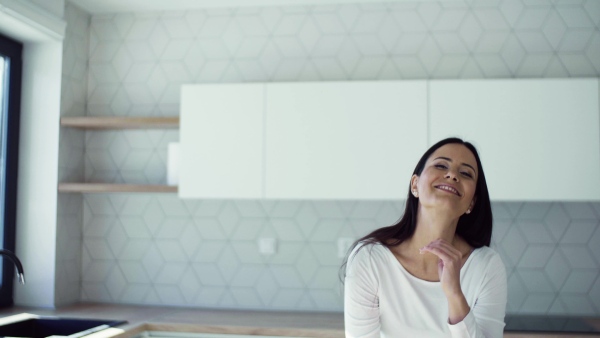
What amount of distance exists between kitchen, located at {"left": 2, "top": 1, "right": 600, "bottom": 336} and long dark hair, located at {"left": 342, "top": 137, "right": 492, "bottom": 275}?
1343mm

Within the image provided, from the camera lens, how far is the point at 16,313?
324cm

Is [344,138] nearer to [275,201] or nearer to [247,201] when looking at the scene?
[275,201]

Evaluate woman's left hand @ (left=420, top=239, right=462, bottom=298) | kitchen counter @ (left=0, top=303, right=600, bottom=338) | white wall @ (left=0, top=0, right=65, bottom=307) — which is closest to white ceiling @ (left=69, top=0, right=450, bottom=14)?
white wall @ (left=0, top=0, right=65, bottom=307)

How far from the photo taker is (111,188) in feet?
11.1

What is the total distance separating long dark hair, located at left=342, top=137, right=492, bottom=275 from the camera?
79.3 inches

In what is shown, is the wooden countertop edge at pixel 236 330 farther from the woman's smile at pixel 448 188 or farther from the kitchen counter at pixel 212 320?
the woman's smile at pixel 448 188

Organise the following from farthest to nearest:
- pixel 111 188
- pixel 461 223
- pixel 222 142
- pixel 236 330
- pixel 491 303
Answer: pixel 111 188
pixel 222 142
pixel 236 330
pixel 461 223
pixel 491 303

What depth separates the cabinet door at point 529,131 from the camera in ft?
9.81

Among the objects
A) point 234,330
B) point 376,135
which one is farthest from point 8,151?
point 376,135

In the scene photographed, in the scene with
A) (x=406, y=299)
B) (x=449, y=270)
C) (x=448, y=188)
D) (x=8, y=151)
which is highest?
(x=448, y=188)

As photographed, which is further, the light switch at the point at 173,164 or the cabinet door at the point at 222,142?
the light switch at the point at 173,164

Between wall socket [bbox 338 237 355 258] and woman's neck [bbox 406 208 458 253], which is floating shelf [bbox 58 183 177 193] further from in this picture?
woman's neck [bbox 406 208 458 253]

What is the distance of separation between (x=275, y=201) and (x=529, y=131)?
1.38m

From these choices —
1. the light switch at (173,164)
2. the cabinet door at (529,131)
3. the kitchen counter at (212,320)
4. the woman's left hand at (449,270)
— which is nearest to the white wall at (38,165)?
the kitchen counter at (212,320)
